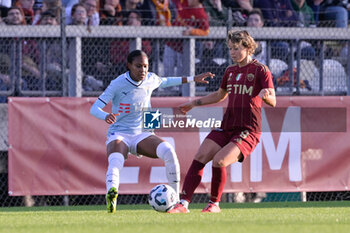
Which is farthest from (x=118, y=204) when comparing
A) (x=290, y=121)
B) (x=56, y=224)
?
(x=56, y=224)

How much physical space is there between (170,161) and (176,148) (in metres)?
2.55

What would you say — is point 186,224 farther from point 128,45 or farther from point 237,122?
point 128,45

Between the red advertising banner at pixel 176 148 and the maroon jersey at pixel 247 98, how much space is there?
8.48ft

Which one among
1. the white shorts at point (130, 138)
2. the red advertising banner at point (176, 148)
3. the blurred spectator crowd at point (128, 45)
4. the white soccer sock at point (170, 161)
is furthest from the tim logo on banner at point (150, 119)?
the blurred spectator crowd at point (128, 45)

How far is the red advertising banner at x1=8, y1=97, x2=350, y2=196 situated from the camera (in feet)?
37.4

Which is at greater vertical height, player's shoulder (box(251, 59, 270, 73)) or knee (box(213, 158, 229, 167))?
player's shoulder (box(251, 59, 270, 73))

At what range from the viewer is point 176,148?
11.7 metres

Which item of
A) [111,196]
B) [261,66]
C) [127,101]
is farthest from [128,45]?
Result: [111,196]

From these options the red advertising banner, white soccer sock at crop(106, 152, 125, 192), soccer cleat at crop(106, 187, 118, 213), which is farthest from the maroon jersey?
the red advertising banner

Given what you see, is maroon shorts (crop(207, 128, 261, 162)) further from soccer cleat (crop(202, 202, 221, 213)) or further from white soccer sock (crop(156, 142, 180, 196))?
soccer cleat (crop(202, 202, 221, 213))

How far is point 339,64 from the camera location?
497 inches

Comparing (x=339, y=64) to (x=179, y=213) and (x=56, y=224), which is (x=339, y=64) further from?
(x=56, y=224)

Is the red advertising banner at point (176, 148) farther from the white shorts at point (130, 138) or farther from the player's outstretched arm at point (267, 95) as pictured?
the player's outstretched arm at point (267, 95)

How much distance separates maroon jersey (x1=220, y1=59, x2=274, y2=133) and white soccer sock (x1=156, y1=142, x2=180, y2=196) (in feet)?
2.25
